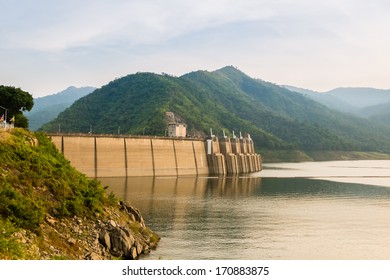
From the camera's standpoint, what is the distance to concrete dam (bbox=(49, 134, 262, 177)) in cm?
10512

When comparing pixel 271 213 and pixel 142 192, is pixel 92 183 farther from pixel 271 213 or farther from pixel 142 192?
pixel 142 192

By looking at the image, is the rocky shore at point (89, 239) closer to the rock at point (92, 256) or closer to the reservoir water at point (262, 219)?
the rock at point (92, 256)

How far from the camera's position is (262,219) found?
60.3 metres

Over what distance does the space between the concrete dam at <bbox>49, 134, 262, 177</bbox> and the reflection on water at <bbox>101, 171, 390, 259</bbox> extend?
667 centimetres

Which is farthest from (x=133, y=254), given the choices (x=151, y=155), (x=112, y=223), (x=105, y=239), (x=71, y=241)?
(x=151, y=155)

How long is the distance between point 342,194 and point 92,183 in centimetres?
5694

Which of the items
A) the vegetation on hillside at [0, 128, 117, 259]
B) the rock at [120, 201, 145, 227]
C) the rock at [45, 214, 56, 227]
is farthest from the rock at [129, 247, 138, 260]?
the rock at [120, 201, 145, 227]

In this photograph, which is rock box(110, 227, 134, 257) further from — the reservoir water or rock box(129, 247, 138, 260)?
the reservoir water

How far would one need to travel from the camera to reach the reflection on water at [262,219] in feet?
144

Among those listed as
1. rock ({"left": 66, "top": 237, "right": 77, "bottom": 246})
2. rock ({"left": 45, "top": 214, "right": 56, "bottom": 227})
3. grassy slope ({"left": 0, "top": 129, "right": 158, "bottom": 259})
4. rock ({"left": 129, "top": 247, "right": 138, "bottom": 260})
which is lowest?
rock ({"left": 129, "top": 247, "right": 138, "bottom": 260})

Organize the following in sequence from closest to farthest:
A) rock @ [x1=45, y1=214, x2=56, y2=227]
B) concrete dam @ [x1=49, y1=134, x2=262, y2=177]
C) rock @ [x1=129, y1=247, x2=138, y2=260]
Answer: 1. rock @ [x1=45, y1=214, x2=56, y2=227]
2. rock @ [x1=129, y1=247, x2=138, y2=260]
3. concrete dam @ [x1=49, y1=134, x2=262, y2=177]

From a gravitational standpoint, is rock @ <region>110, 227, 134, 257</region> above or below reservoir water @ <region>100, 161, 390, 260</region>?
above
